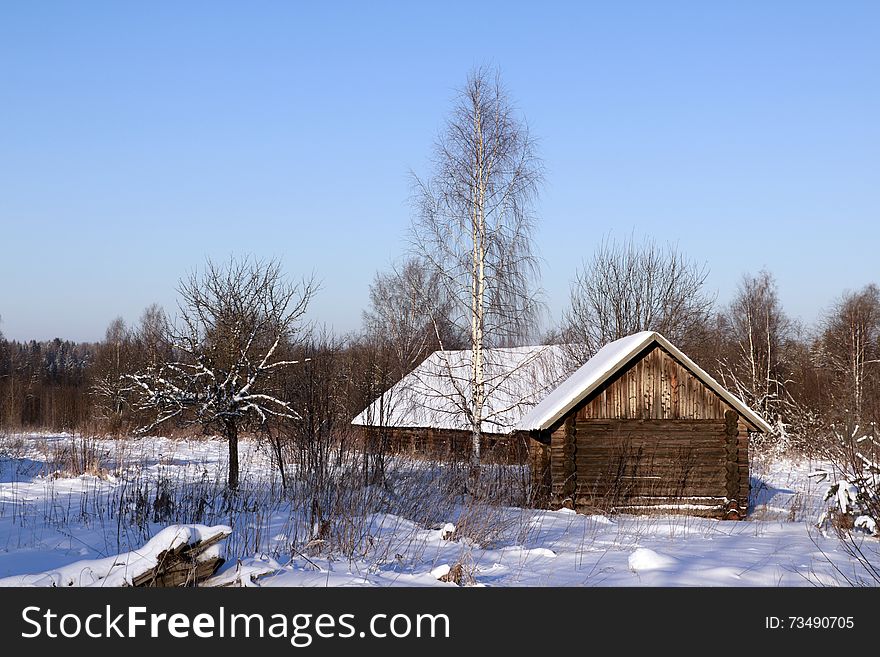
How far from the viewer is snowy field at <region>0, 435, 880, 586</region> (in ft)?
22.8

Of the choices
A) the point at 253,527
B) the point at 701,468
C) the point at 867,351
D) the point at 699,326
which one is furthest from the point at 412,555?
the point at 867,351

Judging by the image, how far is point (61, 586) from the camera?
5.53 meters

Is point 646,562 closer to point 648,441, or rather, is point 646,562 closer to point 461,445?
point 648,441

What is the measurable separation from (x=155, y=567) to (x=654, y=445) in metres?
14.4

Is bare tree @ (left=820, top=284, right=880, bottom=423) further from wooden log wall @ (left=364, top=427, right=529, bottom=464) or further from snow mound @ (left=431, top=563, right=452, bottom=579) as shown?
snow mound @ (left=431, top=563, right=452, bottom=579)

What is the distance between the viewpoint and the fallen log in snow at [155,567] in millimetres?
5633

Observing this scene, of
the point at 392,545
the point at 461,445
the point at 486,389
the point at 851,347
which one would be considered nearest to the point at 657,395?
the point at 461,445

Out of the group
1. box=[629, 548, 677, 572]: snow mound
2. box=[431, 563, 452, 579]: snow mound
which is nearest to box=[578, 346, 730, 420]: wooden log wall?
box=[629, 548, 677, 572]: snow mound

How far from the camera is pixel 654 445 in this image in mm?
18281

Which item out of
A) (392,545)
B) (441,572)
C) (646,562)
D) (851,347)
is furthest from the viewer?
(851,347)

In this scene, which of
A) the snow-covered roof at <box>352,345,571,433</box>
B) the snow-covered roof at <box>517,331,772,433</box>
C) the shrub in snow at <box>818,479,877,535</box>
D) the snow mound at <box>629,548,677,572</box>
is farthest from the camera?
the snow-covered roof at <box>352,345,571,433</box>

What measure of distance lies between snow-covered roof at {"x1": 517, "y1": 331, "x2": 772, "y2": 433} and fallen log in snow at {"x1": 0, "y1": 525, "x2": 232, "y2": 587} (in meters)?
12.1

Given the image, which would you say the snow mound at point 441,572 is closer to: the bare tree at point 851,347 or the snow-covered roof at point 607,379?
the snow-covered roof at point 607,379
